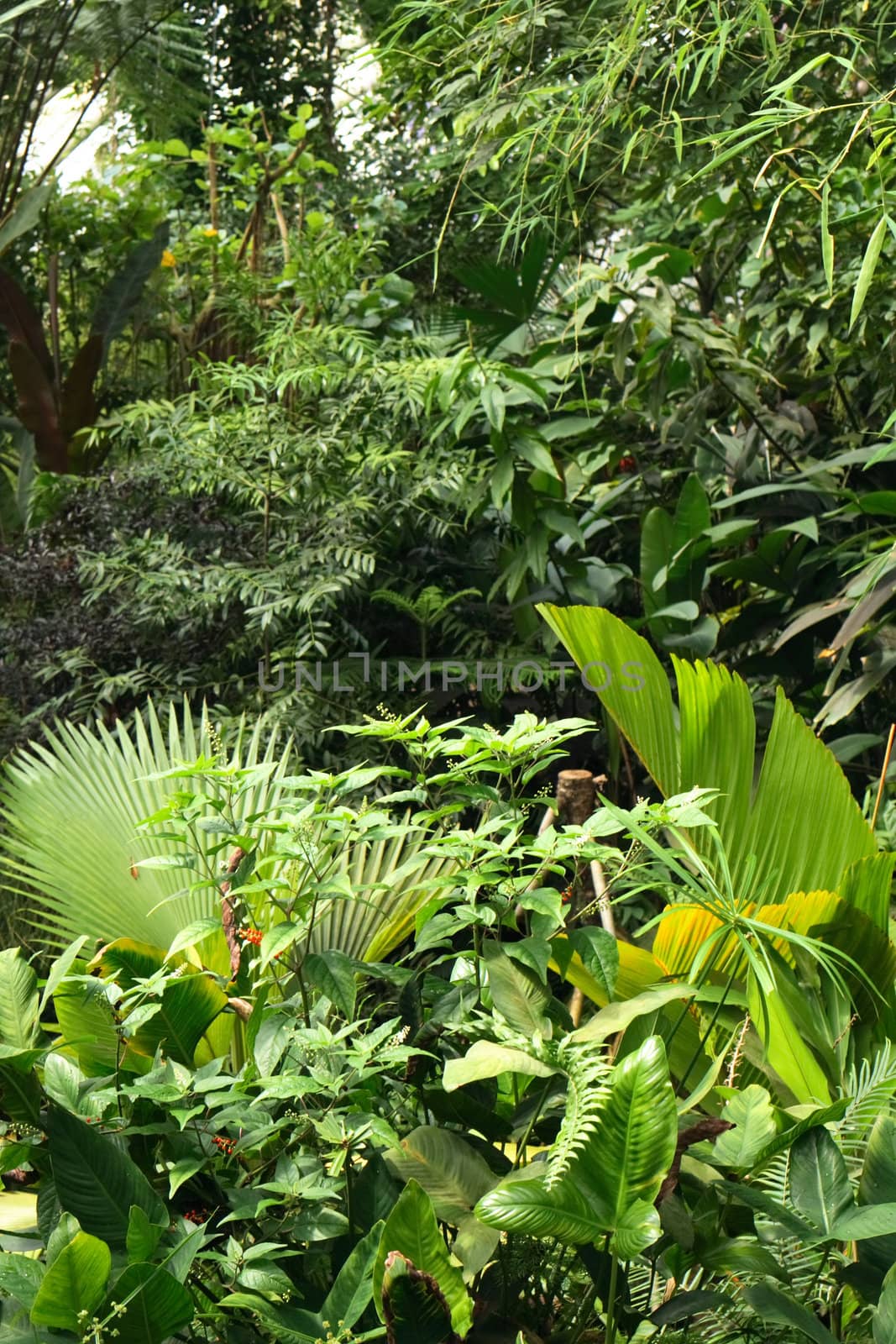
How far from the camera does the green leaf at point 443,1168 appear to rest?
0.96 m

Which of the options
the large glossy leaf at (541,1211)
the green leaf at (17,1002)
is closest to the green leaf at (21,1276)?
the green leaf at (17,1002)

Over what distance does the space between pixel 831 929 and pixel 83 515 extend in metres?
2.72

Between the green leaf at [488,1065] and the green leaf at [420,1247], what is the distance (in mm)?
82

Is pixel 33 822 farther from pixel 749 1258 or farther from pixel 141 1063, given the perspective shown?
pixel 749 1258

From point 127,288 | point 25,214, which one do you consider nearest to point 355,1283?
point 25,214

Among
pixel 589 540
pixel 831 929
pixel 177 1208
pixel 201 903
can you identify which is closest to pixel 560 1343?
pixel 177 1208

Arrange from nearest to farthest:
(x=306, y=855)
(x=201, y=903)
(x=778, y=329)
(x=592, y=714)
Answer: (x=306, y=855)
(x=201, y=903)
(x=592, y=714)
(x=778, y=329)

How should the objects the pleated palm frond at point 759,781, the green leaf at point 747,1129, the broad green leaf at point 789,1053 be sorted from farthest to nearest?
1. the pleated palm frond at point 759,781
2. the broad green leaf at point 789,1053
3. the green leaf at point 747,1129

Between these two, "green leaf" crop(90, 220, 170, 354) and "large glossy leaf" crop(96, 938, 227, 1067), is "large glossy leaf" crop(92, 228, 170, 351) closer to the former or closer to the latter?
"green leaf" crop(90, 220, 170, 354)

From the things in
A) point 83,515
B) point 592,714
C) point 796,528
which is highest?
point 83,515

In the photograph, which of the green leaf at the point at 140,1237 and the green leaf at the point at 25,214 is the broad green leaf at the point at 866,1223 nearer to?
the green leaf at the point at 140,1237

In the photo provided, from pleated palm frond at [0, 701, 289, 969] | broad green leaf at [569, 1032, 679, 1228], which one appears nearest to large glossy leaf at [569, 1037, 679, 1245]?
broad green leaf at [569, 1032, 679, 1228]

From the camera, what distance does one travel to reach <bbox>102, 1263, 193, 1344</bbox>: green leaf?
812mm

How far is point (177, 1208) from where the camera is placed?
1001 mm
